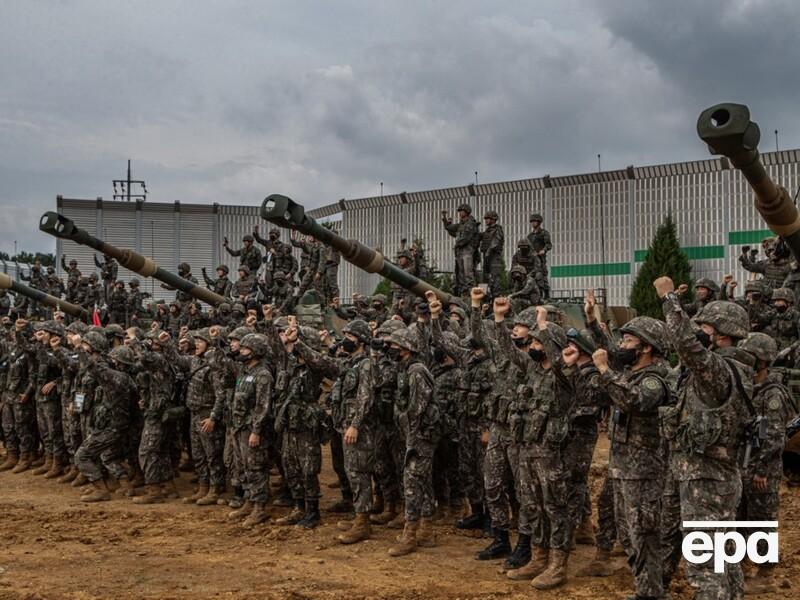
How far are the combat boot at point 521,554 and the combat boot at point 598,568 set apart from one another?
0.50m

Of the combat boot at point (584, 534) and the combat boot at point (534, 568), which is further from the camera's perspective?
the combat boot at point (584, 534)

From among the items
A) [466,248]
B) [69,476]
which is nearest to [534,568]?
[69,476]

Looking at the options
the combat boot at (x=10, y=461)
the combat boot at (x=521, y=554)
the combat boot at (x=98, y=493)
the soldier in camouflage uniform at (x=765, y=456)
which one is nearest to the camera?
the soldier in camouflage uniform at (x=765, y=456)

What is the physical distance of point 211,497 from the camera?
453 inches

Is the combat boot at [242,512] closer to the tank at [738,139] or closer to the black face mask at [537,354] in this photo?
the black face mask at [537,354]

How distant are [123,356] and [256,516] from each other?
3531mm

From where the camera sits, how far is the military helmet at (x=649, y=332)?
674 cm

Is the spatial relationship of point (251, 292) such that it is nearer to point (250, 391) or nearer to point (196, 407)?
point (196, 407)

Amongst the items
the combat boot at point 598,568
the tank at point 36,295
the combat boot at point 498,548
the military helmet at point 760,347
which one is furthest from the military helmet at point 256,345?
the tank at point 36,295

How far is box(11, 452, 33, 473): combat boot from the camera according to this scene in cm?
1453

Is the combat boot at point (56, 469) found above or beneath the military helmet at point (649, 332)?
beneath

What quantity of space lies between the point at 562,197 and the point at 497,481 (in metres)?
26.5

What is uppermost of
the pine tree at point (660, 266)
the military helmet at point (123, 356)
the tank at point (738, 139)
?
the pine tree at point (660, 266)

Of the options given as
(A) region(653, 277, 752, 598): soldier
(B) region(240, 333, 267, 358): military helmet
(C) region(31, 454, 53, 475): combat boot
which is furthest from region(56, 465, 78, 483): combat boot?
(A) region(653, 277, 752, 598): soldier
